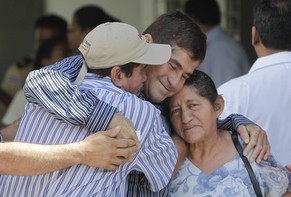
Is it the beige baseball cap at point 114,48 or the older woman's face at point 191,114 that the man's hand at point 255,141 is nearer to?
the older woman's face at point 191,114

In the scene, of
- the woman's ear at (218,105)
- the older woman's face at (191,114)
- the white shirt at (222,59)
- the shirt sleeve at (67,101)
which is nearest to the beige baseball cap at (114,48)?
the shirt sleeve at (67,101)

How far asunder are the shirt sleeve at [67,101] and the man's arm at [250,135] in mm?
792

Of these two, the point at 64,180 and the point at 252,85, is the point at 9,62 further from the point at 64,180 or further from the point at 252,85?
the point at 64,180

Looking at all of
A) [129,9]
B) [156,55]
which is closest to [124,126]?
[156,55]

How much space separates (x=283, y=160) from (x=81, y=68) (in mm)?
1415

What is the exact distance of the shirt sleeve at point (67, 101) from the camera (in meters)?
2.81

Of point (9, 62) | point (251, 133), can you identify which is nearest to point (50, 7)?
point (9, 62)

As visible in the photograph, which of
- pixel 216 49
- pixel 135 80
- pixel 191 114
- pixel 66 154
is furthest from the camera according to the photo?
pixel 216 49

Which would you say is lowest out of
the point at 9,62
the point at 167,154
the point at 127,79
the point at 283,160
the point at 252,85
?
the point at 9,62

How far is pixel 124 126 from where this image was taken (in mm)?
2828

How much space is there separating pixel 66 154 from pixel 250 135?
0.96 meters

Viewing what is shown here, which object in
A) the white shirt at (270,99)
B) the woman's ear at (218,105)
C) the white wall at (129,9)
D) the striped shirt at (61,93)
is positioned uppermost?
the striped shirt at (61,93)

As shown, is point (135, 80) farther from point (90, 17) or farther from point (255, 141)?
point (90, 17)

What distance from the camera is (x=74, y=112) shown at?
2.80m
